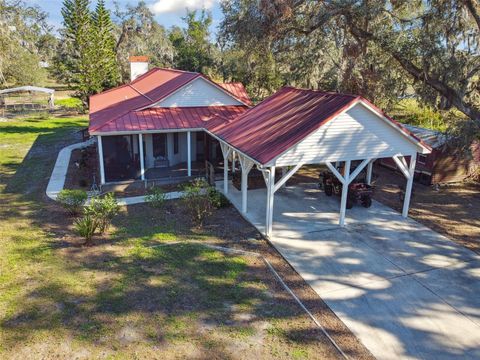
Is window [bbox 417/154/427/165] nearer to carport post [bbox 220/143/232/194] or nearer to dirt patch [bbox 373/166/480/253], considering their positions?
dirt patch [bbox 373/166/480/253]

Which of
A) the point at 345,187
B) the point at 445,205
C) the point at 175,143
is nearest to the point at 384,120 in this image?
the point at 345,187

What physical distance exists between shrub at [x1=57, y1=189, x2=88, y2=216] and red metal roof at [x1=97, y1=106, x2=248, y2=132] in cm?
361

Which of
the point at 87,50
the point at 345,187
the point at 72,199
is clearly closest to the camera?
the point at 345,187

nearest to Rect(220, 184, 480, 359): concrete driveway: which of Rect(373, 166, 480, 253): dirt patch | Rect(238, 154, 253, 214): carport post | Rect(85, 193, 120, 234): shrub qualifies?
Rect(238, 154, 253, 214): carport post

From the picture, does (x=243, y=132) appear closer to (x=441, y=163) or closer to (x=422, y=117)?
(x=441, y=163)

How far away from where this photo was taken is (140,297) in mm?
8180

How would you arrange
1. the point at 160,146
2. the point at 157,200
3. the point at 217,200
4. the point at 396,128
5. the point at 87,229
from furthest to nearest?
the point at 160,146 → the point at 157,200 → the point at 217,200 → the point at 396,128 → the point at 87,229

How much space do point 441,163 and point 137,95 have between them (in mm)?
16316

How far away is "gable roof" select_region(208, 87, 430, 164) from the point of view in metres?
10.9

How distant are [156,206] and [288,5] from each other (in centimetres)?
962

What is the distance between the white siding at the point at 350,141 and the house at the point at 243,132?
0.10 feet

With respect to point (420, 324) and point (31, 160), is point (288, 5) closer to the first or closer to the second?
point (420, 324)

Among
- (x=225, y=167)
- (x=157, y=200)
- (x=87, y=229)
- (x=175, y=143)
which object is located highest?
(x=175, y=143)

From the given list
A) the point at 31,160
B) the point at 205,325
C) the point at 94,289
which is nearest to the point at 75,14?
the point at 31,160
